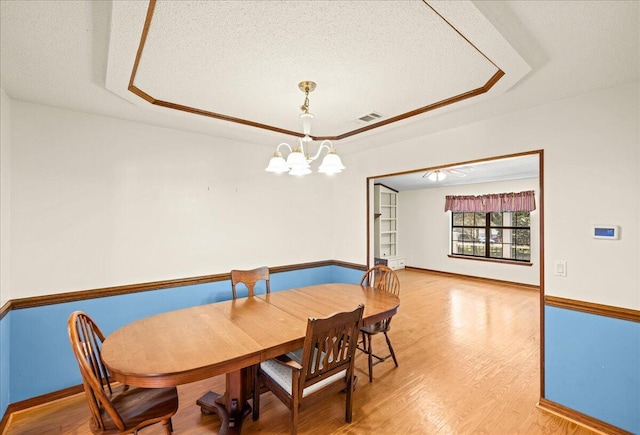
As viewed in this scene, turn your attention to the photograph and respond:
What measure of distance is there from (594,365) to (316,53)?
2803mm

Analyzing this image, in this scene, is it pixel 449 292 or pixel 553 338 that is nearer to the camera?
pixel 553 338

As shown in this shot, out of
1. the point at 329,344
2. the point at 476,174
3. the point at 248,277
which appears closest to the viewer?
the point at 329,344

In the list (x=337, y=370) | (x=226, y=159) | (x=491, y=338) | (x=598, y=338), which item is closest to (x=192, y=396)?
(x=337, y=370)

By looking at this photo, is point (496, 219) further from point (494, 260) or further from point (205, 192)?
point (205, 192)

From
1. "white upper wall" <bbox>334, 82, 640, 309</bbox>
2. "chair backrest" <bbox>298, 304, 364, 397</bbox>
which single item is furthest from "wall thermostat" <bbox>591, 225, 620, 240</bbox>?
"chair backrest" <bbox>298, 304, 364, 397</bbox>

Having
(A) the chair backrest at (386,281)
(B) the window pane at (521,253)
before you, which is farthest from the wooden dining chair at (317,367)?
(B) the window pane at (521,253)

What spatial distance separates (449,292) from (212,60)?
18.7ft

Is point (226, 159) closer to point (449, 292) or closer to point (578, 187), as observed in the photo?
point (578, 187)

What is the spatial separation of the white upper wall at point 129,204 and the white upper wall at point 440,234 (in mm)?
5228

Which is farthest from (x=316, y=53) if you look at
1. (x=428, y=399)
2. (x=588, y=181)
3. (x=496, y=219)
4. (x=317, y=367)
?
(x=496, y=219)

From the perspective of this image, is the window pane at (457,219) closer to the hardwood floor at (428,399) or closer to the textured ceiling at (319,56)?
the hardwood floor at (428,399)

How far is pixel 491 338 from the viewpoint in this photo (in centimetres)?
356

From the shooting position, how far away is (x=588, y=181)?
2.08 meters

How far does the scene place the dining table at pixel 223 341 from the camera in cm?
140
